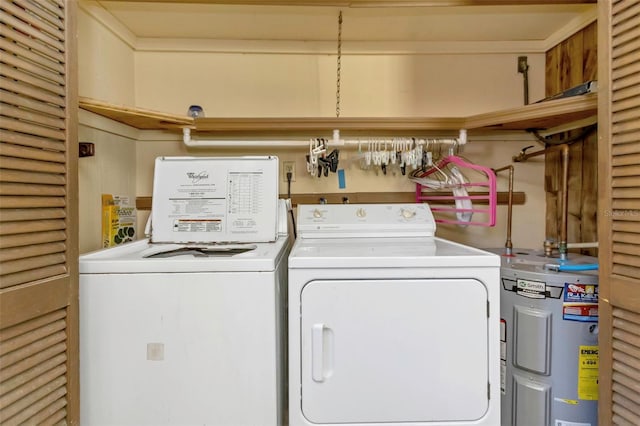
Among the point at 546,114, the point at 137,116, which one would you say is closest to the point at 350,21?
the point at 546,114

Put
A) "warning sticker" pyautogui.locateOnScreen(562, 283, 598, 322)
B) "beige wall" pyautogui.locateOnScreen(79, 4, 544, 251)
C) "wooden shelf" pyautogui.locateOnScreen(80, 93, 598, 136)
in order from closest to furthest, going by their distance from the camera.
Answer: "warning sticker" pyautogui.locateOnScreen(562, 283, 598, 322) < "wooden shelf" pyautogui.locateOnScreen(80, 93, 598, 136) < "beige wall" pyautogui.locateOnScreen(79, 4, 544, 251)

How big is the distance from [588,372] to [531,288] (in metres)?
0.39

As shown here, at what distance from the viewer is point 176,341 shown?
1.14m

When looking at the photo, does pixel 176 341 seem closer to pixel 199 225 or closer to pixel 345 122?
pixel 199 225

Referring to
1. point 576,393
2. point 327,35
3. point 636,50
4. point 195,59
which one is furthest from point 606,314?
point 195,59

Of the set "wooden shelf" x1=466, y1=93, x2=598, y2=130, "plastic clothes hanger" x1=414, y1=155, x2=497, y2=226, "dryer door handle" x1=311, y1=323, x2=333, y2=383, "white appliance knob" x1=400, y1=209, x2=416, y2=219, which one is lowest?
"dryer door handle" x1=311, y1=323, x2=333, y2=383

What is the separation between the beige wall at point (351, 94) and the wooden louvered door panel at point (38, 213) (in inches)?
40.9

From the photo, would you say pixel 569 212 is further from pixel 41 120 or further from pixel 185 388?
pixel 41 120

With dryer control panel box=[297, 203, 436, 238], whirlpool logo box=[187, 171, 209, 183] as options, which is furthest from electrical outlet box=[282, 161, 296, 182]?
whirlpool logo box=[187, 171, 209, 183]

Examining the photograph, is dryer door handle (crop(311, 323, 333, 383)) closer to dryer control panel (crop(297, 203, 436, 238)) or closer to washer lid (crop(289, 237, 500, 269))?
washer lid (crop(289, 237, 500, 269))

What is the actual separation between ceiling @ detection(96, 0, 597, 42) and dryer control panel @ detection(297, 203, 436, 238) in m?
1.05

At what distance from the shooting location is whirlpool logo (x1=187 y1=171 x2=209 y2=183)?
1.80m

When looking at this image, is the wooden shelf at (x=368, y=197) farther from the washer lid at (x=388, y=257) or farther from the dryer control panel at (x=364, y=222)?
the washer lid at (x=388, y=257)

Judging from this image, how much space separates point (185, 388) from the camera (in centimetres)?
115
